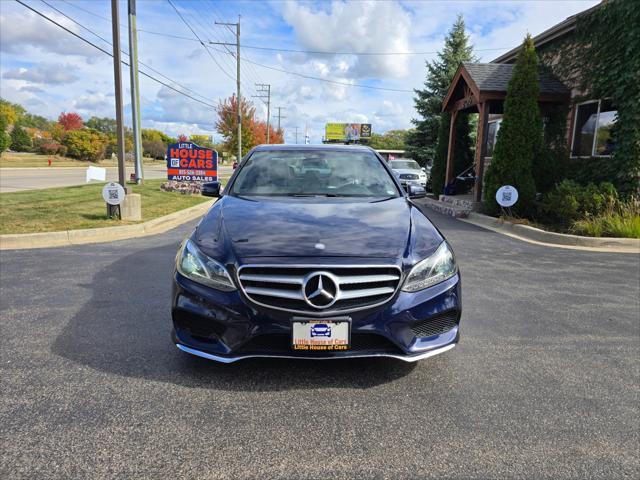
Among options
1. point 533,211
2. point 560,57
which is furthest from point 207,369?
point 560,57

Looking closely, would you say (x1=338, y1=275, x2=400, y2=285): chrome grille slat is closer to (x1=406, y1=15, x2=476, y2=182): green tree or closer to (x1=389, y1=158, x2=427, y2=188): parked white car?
(x1=389, y1=158, x2=427, y2=188): parked white car

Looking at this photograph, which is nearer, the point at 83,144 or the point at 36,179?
the point at 36,179

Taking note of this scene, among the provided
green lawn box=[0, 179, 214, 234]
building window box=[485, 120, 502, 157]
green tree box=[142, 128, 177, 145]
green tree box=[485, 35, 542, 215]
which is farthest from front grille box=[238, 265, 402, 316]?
green tree box=[142, 128, 177, 145]

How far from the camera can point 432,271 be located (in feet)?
9.50

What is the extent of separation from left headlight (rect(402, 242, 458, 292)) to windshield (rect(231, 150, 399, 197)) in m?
1.21

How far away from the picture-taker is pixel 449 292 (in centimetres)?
289

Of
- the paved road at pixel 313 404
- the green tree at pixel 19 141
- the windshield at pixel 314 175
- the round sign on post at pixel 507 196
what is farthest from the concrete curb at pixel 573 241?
the green tree at pixel 19 141

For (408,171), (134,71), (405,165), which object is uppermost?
(134,71)

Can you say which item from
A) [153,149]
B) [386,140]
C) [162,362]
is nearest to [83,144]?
[153,149]

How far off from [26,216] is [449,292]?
9.15 metres

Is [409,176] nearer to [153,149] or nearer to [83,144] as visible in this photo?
[83,144]

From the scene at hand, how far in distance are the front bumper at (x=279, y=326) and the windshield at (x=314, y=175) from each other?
148 centimetres

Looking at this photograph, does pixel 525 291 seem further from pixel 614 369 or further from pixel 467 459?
pixel 467 459

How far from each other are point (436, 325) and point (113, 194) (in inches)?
324
